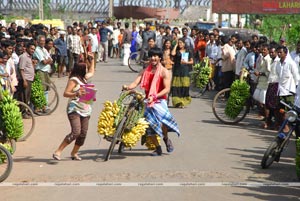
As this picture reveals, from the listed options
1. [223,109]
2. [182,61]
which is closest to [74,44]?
[182,61]

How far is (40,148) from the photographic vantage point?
40.3 feet

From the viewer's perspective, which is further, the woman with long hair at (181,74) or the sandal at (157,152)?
the woman with long hair at (181,74)

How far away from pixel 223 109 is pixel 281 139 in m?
5.59

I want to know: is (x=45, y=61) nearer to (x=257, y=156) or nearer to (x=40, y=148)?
(x=40, y=148)

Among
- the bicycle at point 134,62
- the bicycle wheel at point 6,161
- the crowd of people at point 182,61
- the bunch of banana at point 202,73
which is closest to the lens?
the bicycle wheel at point 6,161

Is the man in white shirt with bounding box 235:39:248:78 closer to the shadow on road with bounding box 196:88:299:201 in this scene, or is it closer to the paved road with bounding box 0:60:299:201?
the paved road with bounding box 0:60:299:201

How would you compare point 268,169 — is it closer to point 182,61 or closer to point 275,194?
point 275,194

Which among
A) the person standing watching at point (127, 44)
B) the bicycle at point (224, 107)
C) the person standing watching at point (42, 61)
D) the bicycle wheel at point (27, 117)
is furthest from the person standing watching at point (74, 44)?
the bicycle wheel at point (27, 117)

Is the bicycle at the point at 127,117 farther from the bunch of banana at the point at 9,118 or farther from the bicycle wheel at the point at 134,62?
the bicycle wheel at the point at 134,62

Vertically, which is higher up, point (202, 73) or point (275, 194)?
point (202, 73)

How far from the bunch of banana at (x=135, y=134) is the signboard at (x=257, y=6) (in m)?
14.8

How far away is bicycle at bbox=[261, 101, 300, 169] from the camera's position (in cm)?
1060

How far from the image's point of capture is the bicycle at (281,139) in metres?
10.6

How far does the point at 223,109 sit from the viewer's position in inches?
639
